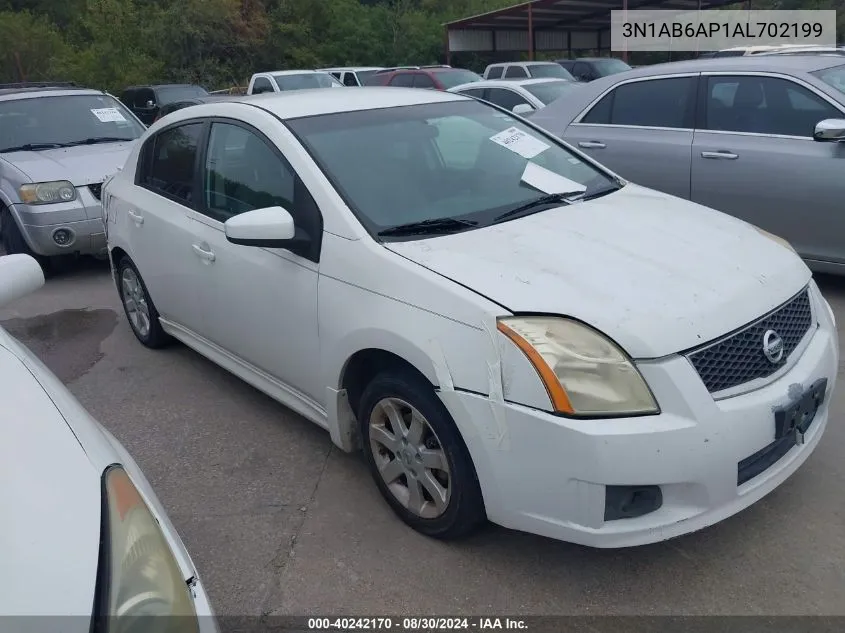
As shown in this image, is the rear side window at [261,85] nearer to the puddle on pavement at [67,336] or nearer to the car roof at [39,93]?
the car roof at [39,93]

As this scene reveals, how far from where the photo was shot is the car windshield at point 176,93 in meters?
17.3

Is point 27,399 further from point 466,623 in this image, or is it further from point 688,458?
point 688,458

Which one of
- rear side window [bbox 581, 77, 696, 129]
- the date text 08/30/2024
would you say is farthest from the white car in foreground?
rear side window [bbox 581, 77, 696, 129]

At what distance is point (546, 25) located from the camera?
31.7 metres

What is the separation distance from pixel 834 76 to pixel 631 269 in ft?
11.6

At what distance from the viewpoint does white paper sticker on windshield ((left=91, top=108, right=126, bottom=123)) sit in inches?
316

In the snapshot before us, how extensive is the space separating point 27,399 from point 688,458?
187 cm

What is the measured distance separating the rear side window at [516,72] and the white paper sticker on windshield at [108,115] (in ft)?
38.6

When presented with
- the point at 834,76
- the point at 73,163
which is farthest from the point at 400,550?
the point at 73,163

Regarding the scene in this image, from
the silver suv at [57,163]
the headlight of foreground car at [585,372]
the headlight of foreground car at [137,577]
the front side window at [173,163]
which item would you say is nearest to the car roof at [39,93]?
the silver suv at [57,163]

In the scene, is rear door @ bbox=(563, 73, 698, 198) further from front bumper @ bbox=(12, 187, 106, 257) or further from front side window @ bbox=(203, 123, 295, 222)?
front bumper @ bbox=(12, 187, 106, 257)

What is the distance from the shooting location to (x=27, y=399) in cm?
203

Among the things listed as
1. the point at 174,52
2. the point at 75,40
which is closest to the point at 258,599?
the point at 174,52

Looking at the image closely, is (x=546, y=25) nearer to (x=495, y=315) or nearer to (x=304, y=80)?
(x=304, y=80)
